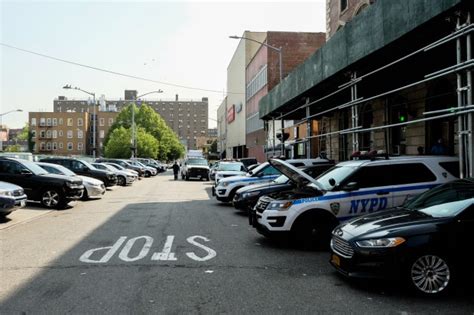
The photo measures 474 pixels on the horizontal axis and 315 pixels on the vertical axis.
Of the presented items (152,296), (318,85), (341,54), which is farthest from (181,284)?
(318,85)

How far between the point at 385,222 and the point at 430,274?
2.84ft

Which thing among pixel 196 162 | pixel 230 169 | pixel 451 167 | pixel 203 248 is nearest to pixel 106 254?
pixel 203 248

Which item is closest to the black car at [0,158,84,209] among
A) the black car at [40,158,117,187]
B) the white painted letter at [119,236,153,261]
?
the black car at [40,158,117,187]

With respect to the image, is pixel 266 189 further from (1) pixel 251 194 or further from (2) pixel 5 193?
(2) pixel 5 193

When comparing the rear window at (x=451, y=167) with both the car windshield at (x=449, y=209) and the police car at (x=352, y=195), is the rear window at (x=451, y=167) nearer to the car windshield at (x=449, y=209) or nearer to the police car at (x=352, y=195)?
the police car at (x=352, y=195)

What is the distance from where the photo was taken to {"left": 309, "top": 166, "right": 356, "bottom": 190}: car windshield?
29.0 ft

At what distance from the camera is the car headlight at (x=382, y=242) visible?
5.68m

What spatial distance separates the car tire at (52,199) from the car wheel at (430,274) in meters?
13.1

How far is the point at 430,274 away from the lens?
222 inches

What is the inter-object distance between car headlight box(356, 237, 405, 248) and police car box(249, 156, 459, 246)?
2.48 meters

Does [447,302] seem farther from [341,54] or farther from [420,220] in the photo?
[341,54]

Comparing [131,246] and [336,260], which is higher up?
[336,260]

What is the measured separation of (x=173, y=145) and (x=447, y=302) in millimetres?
95722

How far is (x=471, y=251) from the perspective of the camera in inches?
220
